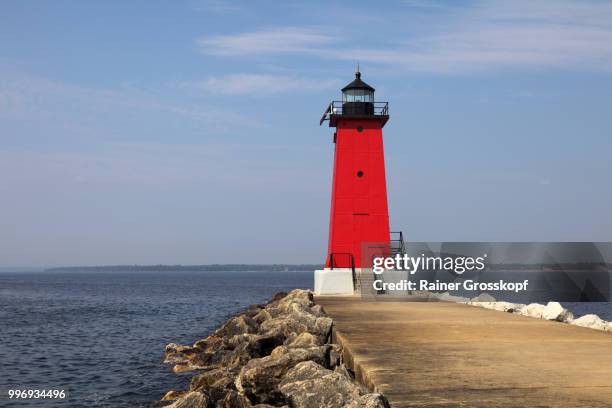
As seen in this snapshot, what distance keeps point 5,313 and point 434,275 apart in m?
25.1

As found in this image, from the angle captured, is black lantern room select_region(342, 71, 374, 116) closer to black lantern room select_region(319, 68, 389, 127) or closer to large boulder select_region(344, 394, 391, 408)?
black lantern room select_region(319, 68, 389, 127)

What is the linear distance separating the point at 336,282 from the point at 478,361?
13.5 m

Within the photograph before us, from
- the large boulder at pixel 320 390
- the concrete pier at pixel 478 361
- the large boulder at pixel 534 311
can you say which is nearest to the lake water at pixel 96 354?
the concrete pier at pixel 478 361

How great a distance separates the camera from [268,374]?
8.01m

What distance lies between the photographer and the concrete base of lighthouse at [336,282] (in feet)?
67.9

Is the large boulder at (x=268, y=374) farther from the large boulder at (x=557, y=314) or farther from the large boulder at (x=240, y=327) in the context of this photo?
the large boulder at (x=557, y=314)

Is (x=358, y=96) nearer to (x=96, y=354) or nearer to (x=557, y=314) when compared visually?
(x=557, y=314)

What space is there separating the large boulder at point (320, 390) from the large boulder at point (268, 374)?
513 mm

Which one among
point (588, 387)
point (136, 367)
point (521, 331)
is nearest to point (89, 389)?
point (136, 367)

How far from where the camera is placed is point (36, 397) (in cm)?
1287

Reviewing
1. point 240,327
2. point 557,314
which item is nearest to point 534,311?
point 557,314

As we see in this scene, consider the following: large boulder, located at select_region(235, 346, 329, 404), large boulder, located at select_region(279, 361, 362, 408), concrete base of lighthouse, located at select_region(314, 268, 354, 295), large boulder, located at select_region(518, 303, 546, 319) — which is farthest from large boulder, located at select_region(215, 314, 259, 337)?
large boulder, located at select_region(279, 361, 362, 408)

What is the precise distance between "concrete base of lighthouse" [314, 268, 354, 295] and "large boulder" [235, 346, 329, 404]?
1201 centimetres

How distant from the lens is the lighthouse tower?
2141cm
